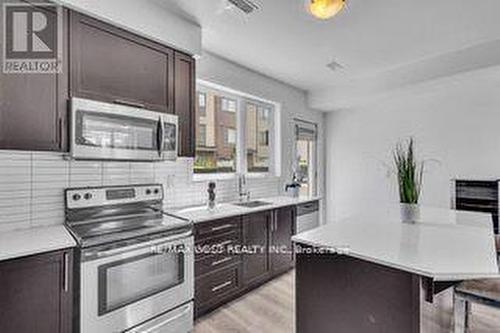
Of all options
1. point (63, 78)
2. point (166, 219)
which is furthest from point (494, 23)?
point (63, 78)

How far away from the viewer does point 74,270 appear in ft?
5.41

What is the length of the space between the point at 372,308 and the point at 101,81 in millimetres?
2257

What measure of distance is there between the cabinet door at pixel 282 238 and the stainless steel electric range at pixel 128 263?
1.27m

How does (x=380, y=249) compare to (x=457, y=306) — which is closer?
(x=380, y=249)

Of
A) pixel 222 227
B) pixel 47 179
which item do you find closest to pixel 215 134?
pixel 222 227

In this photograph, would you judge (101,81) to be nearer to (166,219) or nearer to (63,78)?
(63,78)

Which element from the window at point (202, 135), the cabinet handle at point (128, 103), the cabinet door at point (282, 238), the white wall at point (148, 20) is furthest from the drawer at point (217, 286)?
the white wall at point (148, 20)

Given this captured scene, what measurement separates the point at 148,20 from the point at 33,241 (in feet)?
5.81

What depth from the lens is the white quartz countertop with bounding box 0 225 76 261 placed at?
4.79 ft

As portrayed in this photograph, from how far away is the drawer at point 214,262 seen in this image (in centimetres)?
242

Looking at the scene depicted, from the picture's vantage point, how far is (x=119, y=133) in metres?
2.12

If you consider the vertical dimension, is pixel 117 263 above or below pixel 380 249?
below

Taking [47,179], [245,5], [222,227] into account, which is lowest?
[222,227]

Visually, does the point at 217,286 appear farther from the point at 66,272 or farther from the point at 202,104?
the point at 202,104
